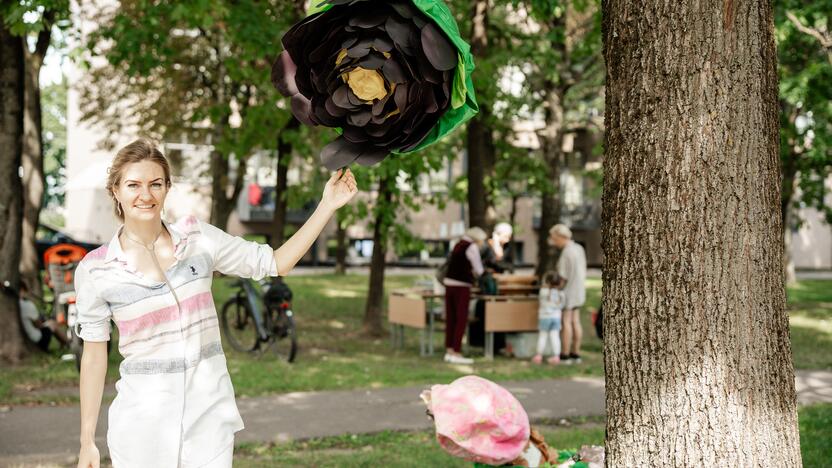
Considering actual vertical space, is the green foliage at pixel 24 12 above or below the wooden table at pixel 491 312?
above

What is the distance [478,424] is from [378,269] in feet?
39.1

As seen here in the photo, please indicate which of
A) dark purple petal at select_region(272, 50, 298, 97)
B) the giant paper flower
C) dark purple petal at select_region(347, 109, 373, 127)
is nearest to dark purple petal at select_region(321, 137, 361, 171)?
the giant paper flower

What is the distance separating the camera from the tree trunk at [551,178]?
1916 cm

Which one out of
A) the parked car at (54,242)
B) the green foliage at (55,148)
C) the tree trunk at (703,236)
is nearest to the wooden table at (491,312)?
the tree trunk at (703,236)

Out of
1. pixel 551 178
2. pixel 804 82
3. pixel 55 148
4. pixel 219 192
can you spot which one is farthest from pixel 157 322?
pixel 55 148

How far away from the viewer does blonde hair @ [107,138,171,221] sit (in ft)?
10.9

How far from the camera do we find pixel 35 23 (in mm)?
9727

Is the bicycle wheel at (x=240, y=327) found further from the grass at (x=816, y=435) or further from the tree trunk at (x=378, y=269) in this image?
the grass at (x=816, y=435)

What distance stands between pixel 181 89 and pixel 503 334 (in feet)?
46.1

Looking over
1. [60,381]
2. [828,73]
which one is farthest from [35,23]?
[828,73]

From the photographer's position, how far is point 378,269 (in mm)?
16328

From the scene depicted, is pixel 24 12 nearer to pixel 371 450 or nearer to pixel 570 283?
pixel 371 450

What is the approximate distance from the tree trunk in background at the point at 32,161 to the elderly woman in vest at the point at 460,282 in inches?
238

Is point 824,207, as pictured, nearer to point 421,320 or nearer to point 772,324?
point 421,320
